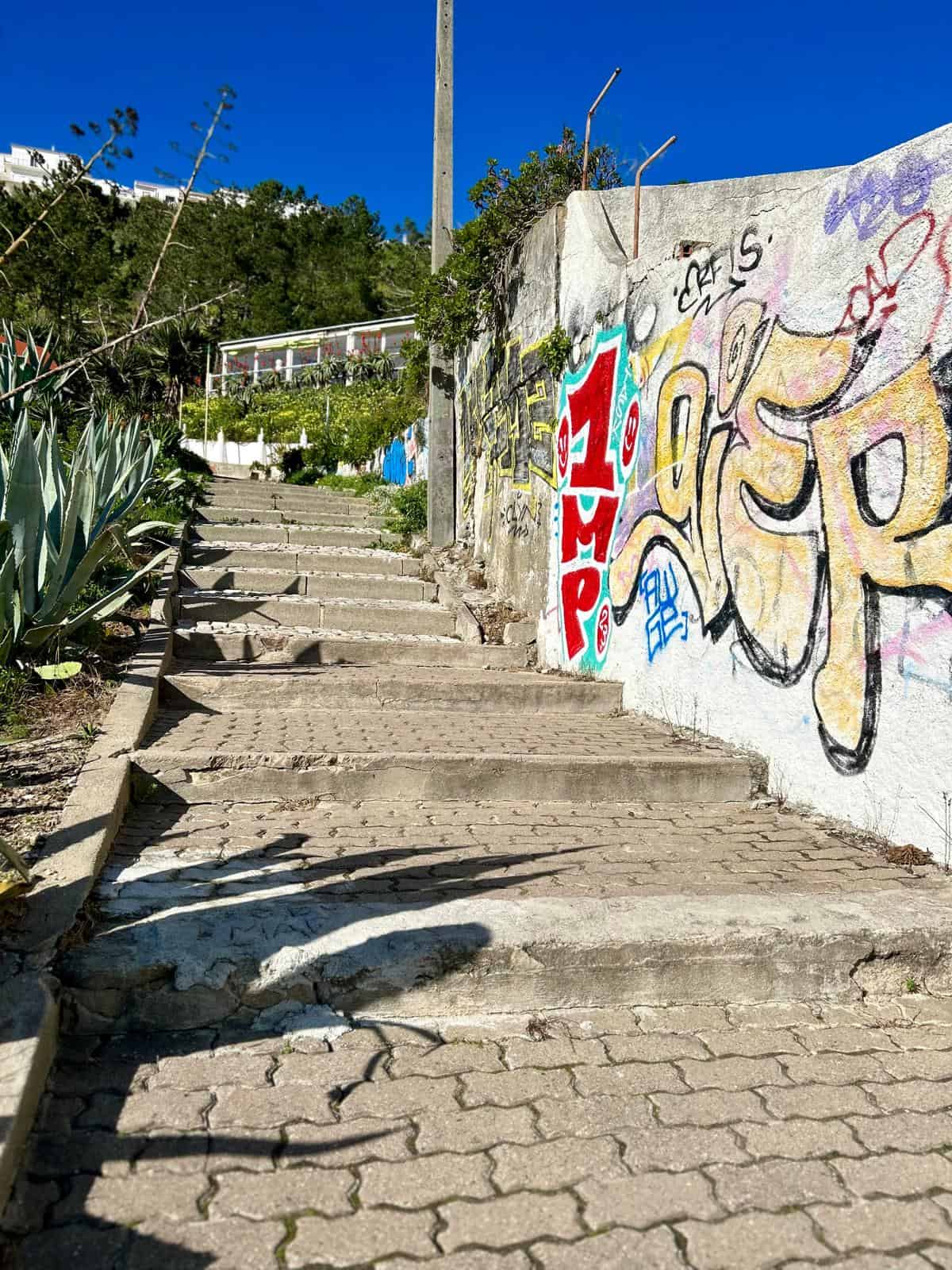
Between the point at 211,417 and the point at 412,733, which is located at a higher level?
the point at 211,417

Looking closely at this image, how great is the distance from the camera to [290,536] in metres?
10.7

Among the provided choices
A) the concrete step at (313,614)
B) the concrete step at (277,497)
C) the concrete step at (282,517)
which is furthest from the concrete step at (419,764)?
A: the concrete step at (277,497)

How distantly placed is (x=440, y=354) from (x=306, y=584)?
3.98m

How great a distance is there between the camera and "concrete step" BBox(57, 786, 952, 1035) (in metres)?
2.51

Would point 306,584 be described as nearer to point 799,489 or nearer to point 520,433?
point 520,433

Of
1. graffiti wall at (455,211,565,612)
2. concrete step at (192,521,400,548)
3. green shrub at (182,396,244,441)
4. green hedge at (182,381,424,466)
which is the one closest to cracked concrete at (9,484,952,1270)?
graffiti wall at (455,211,565,612)

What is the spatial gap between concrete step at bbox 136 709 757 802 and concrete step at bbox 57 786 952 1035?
1.67ft

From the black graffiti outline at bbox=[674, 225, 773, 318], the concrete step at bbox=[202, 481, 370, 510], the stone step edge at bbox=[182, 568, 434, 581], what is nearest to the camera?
the black graffiti outline at bbox=[674, 225, 773, 318]

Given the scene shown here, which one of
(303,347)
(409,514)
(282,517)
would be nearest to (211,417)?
(303,347)

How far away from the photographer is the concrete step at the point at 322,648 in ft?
21.0

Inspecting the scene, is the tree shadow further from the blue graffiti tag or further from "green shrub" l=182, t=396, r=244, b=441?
"green shrub" l=182, t=396, r=244, b=441

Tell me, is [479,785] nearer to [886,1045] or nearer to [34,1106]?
[886,1045]

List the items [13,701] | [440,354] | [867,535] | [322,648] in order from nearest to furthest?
[867,535] < [13,701] < [322,648] < [440,354]

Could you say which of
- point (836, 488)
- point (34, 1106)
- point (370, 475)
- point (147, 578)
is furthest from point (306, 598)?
point (370, 475)
